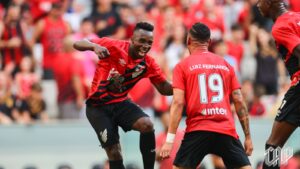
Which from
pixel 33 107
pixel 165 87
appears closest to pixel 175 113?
pixel 165 87

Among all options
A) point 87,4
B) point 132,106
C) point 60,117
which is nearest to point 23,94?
point 60,117

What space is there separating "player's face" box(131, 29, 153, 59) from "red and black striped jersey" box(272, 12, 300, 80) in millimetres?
1780

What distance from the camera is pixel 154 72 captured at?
13.5 meters

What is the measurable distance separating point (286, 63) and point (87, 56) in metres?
8.42

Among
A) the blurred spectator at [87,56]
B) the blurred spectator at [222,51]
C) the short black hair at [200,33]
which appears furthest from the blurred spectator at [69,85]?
the short black hair at [200,33]

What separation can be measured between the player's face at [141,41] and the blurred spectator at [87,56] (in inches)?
267

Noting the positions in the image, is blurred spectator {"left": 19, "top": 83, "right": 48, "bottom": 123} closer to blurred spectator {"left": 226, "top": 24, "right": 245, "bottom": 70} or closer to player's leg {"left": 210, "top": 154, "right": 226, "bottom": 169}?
player's leg {"left": 210, "top": 154, "right": 226, "bottom": 169}

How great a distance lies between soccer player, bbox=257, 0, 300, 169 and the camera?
12188mm

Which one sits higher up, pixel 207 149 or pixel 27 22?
pixel 27 22

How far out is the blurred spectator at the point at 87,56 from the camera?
65.8ft

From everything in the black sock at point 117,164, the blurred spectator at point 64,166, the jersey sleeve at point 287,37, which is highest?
the jersey sleeve at point 287,37

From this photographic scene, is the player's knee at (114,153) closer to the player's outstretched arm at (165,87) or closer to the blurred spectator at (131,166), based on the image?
the player's outstretched arm at (165,87)

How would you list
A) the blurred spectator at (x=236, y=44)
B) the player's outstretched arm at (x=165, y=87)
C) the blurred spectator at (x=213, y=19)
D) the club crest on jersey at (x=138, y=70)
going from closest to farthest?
the club crest on jersey at (x=138, y=70) < the player's outstretched arm at (x=165, y=87) < the blurred spectator at (x=236, y=44) < the blurred spectator at (x=213, y=19)

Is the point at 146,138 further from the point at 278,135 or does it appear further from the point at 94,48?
the point at 278,135
